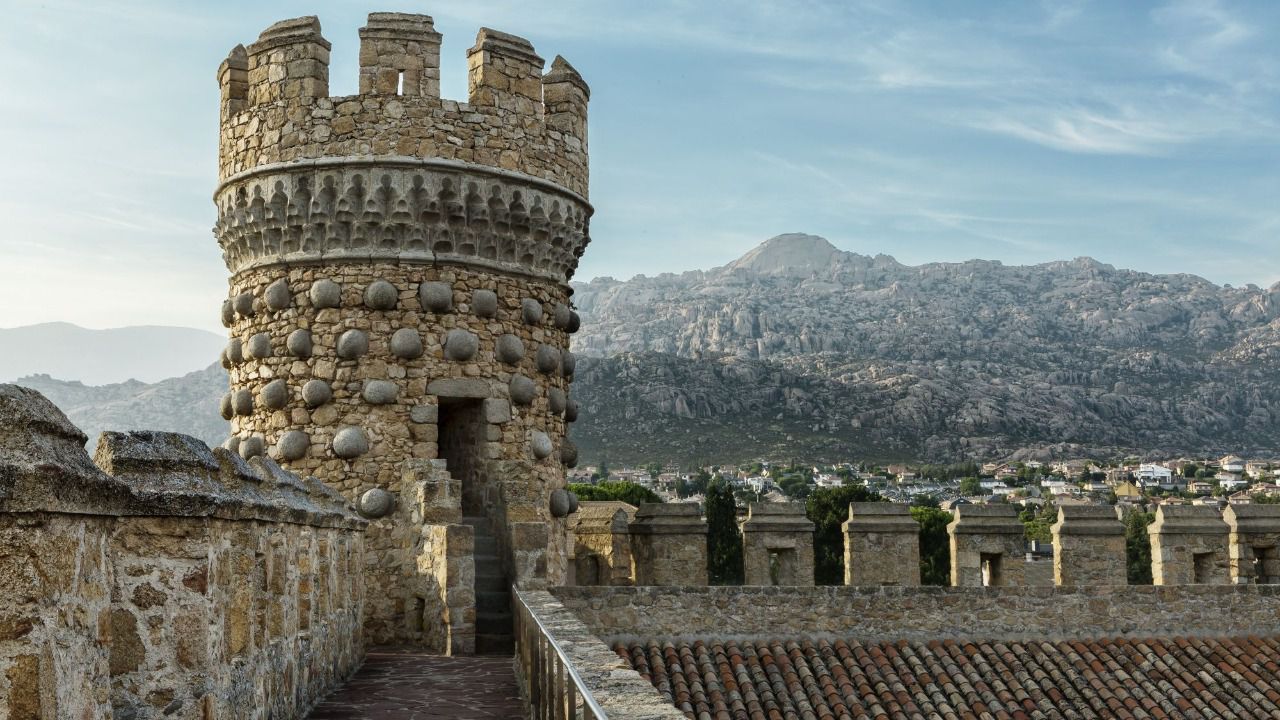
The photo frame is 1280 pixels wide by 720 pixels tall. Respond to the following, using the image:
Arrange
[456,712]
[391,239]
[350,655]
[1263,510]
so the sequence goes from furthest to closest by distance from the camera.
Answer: [1263,510]
[391,239]
[350,655]
[456,712]

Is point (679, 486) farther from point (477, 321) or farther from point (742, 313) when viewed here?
point (742, 313)

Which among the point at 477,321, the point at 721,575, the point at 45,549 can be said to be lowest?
the point at 721,575

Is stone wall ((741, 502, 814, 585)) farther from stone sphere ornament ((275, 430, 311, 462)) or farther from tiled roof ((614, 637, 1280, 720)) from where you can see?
stone sphere ornament ((275, 430, 311, 462))

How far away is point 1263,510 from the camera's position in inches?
683

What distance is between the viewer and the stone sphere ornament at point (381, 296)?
600 inches

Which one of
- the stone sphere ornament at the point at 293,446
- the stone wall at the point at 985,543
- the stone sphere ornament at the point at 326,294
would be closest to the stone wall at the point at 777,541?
the stone wall at the point at 985,543

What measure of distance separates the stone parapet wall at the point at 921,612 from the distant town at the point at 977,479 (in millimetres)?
59951

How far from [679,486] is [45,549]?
3272 inches

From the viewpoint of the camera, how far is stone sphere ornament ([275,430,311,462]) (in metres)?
15.2

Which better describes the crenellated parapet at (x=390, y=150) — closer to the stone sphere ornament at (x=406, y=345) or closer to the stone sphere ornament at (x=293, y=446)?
the stone sphere ornament at (x=406, y=345)

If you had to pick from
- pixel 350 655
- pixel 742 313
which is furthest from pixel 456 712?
pixel 742 313

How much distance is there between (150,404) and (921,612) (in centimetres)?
14306

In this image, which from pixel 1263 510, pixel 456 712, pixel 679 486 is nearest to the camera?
pixel 456 712

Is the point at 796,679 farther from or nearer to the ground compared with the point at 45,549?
nearer to the ground
